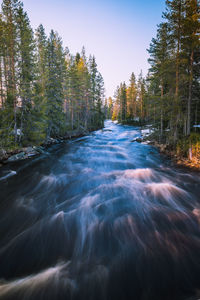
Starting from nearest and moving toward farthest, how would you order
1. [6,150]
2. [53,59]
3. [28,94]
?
[6,150]
[28,94]
[53,59]

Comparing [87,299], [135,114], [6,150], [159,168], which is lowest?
[87,299]

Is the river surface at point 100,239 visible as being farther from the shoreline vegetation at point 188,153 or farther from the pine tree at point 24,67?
the pine tree at point 24,67

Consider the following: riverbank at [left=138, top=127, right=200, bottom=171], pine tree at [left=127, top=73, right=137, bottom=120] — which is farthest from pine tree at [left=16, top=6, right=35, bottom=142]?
pine tree at [left=127, top=73, right=137, bottom=120]

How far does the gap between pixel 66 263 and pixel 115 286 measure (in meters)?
1.15

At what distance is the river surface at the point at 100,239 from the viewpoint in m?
2.45

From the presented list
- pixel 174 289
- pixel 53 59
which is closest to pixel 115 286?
pixel 174 289

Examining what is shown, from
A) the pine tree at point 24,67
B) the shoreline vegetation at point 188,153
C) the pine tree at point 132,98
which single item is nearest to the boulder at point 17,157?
the pine tree at point 24,67

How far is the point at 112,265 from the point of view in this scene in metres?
2.89

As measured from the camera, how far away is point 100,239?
3678 mm

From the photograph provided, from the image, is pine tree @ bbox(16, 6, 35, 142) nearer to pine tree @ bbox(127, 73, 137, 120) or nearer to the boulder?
the boulder

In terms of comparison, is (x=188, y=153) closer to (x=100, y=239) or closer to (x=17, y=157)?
(x=100, y=239)

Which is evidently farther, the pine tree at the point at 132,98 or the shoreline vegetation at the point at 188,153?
the pine tree at the point at 132,98

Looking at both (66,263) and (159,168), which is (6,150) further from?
(159,168)

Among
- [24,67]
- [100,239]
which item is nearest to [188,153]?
[100,239]
